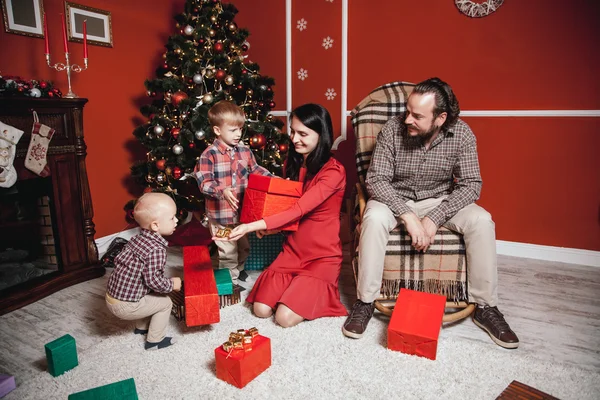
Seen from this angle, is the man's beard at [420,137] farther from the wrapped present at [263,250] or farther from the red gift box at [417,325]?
the wrapped present at [263,250]

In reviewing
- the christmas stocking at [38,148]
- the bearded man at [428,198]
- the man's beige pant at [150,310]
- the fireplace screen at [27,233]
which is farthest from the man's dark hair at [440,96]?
the fireplace screen at [27,233]

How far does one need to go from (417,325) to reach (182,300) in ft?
4.08

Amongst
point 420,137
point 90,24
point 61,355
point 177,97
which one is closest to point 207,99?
point 177,97

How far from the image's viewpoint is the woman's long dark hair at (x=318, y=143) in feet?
7.34

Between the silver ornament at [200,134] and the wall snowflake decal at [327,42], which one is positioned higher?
the wall snowflake decal at [327,42]

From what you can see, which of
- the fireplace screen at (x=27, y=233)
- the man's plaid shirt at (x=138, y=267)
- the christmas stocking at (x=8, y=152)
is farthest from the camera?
the fireplace screen at (x=27, y=233)

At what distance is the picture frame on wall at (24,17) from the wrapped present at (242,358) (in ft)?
8.14

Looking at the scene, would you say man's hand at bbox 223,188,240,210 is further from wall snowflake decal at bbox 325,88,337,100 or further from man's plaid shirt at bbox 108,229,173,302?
wall snowflake decal at bbox 325,88,337,100

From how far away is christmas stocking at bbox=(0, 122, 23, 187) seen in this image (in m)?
2.37

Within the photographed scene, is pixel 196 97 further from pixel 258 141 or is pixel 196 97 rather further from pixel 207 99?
pixel 258 141

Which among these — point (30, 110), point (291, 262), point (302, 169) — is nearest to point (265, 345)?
point (291, 262)

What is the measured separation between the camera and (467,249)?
2193 millimetres

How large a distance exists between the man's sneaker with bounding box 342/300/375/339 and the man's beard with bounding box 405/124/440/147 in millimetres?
936

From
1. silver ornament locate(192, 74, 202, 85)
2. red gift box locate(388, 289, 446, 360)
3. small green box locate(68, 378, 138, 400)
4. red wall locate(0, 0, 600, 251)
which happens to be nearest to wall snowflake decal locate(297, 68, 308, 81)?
red wall locate(0, 0, 600, 251)
